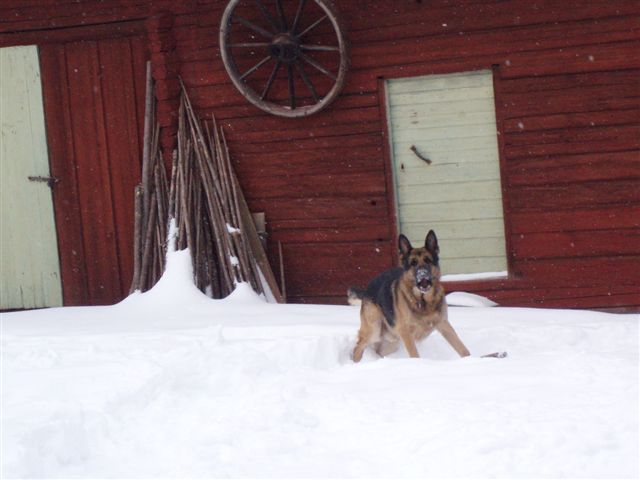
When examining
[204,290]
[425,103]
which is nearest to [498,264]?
[425,103]

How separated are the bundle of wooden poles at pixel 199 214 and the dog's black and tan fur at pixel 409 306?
2.67 metres

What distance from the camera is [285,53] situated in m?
9.03

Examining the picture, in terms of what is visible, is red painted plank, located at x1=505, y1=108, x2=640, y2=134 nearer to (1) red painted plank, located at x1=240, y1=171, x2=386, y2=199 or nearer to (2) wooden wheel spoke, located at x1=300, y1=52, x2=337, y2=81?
(1) red painted plank, located at x1=240, y1=171, x2=386, y2=199

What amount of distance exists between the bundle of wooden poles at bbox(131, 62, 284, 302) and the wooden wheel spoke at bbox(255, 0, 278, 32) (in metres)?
1.07

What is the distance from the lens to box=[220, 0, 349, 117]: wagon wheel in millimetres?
8961

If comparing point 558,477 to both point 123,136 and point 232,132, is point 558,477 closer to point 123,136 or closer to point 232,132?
point 232,132

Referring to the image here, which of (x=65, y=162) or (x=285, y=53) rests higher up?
(x=285, y=53)

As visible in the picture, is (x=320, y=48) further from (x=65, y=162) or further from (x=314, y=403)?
(x=314, y=403)

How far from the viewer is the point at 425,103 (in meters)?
9.08

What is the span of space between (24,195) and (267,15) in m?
3.12

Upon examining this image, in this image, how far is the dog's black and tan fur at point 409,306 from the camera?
6.40 m

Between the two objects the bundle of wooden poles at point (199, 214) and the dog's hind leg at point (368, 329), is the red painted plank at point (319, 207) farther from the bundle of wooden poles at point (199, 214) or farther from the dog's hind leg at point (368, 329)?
the dog's hind leg at point (368, 329)

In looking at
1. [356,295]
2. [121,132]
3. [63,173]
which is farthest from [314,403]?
[63,173]

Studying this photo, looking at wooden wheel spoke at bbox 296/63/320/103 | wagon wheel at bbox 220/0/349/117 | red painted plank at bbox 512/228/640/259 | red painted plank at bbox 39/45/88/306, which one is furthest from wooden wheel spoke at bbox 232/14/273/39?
red painted plank at bbox 512/228/640/259
